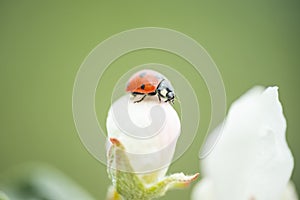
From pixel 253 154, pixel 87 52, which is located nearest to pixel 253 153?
pixel 253 154

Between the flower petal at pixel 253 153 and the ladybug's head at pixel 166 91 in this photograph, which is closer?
the ladybug's head at pixel 166 91

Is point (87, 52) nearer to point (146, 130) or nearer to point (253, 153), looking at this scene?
point (253, 153)

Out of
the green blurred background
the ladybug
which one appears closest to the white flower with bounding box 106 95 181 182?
the ladybug

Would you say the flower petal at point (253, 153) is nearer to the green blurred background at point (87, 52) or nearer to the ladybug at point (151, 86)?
the ladybug at point (151, 86)

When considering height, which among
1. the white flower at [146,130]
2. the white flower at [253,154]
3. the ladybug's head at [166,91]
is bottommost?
the white flower at [146,130]

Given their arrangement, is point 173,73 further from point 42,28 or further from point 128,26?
point 42,28

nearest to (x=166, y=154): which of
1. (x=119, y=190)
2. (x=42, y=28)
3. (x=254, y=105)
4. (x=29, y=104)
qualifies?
(x=119, y=190)

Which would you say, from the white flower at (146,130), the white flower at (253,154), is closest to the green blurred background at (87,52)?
the white flower at (253,154)

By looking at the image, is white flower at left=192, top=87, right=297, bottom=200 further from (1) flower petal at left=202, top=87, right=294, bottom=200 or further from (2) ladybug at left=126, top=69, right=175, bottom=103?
(2) ladybug at left=126, top=69, right=175, bottom=103
